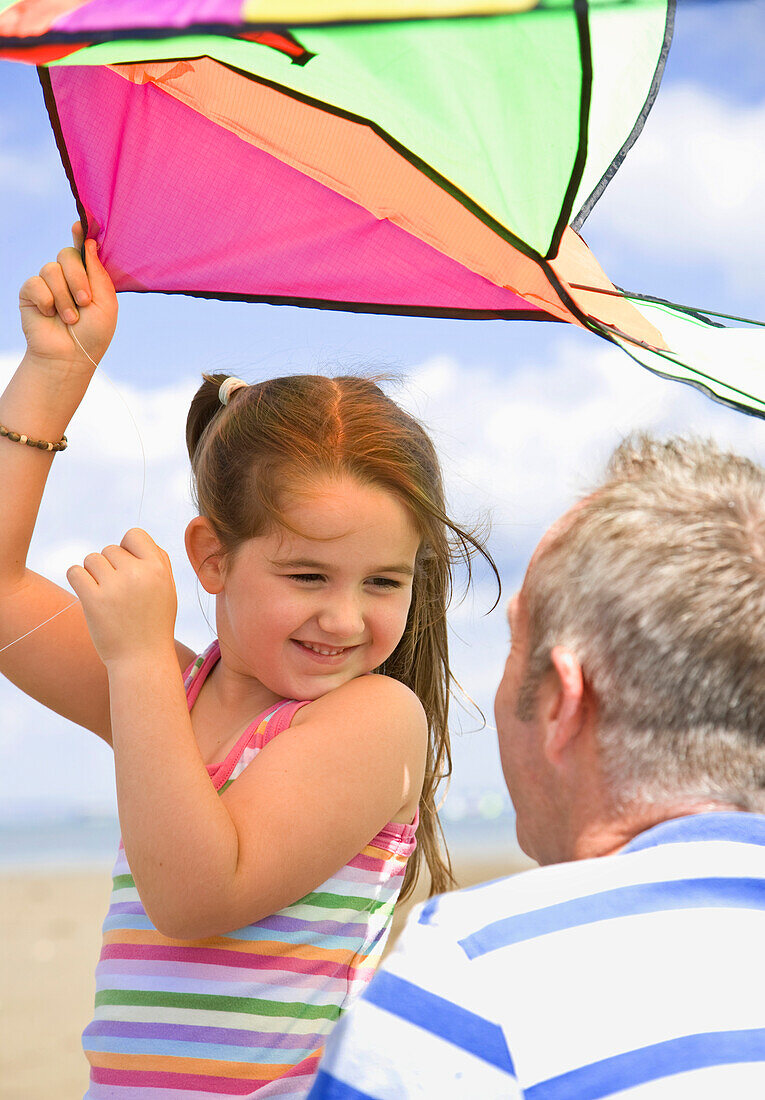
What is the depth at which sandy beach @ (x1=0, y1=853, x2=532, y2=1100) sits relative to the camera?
4511 millimetres

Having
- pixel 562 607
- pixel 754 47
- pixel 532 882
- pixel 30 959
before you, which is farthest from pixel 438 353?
pixel 30 959

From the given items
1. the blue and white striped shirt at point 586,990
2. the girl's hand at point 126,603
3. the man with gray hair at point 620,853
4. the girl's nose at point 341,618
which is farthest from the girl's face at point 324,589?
the blue and white striped shirt at point 586,990

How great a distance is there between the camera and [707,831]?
2.42ft

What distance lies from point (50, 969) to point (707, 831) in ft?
21.4

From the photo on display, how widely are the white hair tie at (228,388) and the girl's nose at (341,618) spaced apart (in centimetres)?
47

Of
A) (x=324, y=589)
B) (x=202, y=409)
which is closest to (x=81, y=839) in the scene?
(x=202, y=409)

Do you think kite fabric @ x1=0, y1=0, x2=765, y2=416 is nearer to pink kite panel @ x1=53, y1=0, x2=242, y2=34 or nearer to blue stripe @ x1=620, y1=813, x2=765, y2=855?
pink kite panel @ x1=53, y1=0, x2=242, y2=34

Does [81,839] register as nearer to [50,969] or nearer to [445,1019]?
[50,969]

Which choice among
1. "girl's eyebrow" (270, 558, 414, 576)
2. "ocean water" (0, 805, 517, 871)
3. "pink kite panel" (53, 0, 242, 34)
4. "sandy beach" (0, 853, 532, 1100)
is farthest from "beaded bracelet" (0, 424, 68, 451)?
"ocean water" (0, 805, 517, 871)

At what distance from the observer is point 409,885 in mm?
1825

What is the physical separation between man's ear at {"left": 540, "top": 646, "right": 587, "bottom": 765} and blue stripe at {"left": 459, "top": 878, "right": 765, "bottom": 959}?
0.16m

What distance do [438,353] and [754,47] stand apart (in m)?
0.77

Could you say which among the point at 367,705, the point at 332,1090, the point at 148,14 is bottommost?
the point at 332,1090

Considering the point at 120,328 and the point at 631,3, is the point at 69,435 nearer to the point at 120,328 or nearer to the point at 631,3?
the point at 120,328
